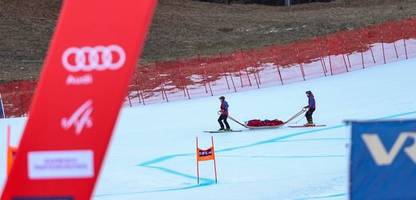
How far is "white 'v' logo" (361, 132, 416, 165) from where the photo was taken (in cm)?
710

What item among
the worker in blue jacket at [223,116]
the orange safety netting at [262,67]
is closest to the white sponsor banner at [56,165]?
the worker in blue jacket at [223,116]

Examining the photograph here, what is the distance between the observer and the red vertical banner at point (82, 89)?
18.7ft

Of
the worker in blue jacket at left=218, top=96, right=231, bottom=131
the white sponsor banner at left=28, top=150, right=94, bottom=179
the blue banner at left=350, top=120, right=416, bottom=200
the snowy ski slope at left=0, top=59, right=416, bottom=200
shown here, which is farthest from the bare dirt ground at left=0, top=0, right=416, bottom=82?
the white sponsor banner at left=28, top=150, right=94, bottom=179

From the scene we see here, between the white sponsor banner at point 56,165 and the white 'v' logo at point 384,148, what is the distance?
2.42 m

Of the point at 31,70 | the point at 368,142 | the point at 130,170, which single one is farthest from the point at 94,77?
the point at 31,70

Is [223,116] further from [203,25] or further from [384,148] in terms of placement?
[203,25]

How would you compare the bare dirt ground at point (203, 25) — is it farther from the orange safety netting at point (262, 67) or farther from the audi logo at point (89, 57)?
the audi logo at point (89, 57)

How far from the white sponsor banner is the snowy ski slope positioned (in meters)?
3.81

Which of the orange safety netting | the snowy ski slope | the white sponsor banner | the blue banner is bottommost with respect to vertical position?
the snowy ski slope

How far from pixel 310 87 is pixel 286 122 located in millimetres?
9935

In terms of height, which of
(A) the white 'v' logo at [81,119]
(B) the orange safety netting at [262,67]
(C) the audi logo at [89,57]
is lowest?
(B) the orange safety netting at [262,67]

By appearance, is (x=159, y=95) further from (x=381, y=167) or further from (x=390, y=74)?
(x=381, y=167)

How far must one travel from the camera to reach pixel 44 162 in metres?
5.81

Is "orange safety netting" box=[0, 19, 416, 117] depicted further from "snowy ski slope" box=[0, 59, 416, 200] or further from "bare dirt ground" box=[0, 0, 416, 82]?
"bare dirt ground" box=[0, 0, 416, 82]
